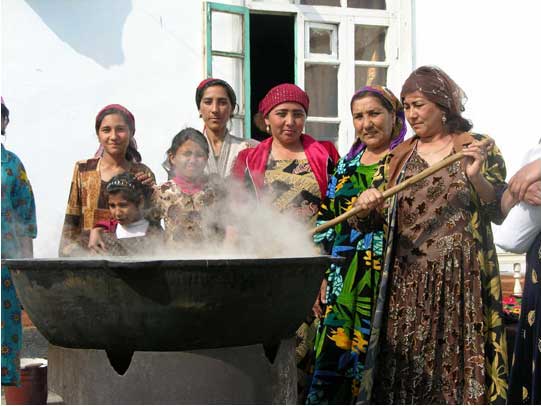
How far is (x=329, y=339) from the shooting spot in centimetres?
353

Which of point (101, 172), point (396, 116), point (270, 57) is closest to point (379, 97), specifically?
point (396, 116)

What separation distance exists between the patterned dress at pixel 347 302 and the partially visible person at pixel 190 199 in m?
0.56

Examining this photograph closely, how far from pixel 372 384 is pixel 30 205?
6.17 ft

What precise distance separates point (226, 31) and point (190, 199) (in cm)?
290

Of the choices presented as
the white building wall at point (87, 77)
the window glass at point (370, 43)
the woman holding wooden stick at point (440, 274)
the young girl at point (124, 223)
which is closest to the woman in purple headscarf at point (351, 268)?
the woman holding wooden stick at point (440, 274)

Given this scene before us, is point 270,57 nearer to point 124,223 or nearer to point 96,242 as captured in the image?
point 124,223

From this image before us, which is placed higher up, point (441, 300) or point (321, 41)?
point (321, 41)

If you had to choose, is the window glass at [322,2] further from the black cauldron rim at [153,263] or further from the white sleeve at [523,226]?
the black cauldron rim at [153,263]

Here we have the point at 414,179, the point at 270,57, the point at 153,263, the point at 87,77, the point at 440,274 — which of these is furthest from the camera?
the point at 270,57

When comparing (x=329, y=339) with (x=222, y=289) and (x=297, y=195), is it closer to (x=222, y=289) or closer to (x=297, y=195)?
(x=297, y=195)

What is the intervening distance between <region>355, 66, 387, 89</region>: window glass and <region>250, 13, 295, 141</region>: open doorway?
1906 millimetres

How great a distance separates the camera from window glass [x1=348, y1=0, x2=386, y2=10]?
6523mm

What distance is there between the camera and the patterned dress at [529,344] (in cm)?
275

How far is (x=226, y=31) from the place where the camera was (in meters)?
6.04
